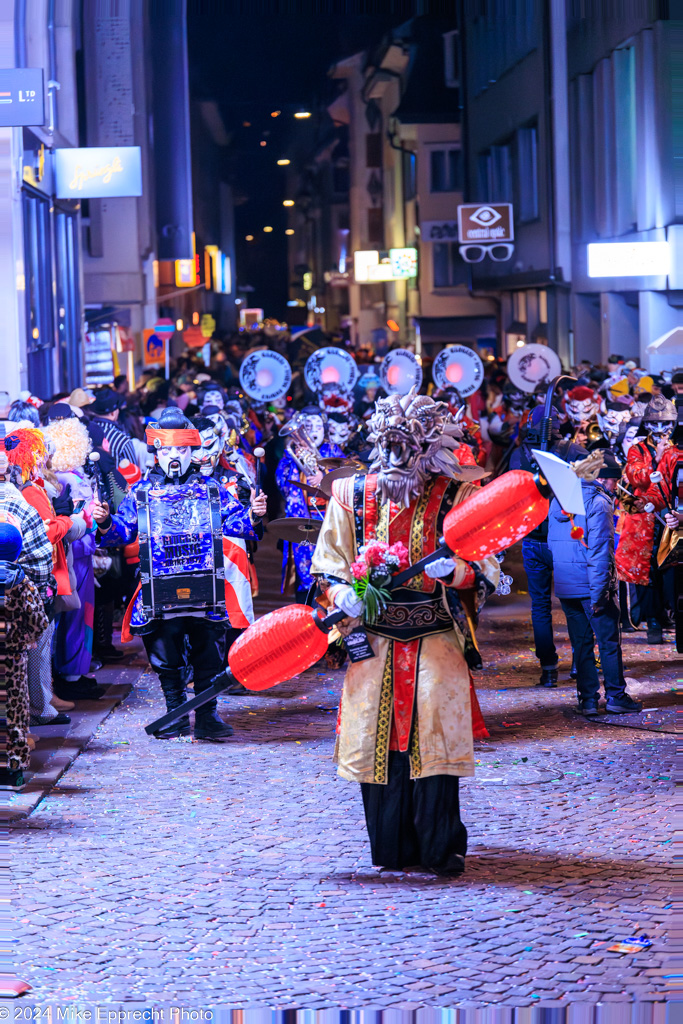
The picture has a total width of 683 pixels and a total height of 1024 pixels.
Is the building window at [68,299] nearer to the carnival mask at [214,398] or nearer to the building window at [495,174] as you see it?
the carnival mask at [214,398]

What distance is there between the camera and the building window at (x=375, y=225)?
56.2m

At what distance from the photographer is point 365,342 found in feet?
190

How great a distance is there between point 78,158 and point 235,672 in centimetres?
1523

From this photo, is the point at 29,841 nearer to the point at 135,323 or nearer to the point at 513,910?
the point at 513,910

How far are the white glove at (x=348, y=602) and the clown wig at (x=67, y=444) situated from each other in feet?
12.3

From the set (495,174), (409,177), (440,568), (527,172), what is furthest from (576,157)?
(440,568)

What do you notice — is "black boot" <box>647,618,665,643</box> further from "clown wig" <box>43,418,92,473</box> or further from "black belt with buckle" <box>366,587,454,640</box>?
"black belt with buckle" <box>366,587,454,640</box>

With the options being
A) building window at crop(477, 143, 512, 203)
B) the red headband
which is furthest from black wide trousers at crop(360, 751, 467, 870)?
building window at crop(477, 143, 512, 203)

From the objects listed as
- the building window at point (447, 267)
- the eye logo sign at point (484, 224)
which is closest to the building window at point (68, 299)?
the eye logo sign at point (484, 224)

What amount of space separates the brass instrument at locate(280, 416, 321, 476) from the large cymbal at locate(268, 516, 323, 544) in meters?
1.33

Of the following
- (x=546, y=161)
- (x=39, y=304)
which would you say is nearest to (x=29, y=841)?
(x=39, y=304)

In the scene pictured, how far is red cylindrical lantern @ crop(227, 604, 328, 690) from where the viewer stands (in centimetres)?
584

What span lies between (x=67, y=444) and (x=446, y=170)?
3427cm

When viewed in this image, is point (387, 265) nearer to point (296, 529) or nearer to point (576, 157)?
point (576, 157)
